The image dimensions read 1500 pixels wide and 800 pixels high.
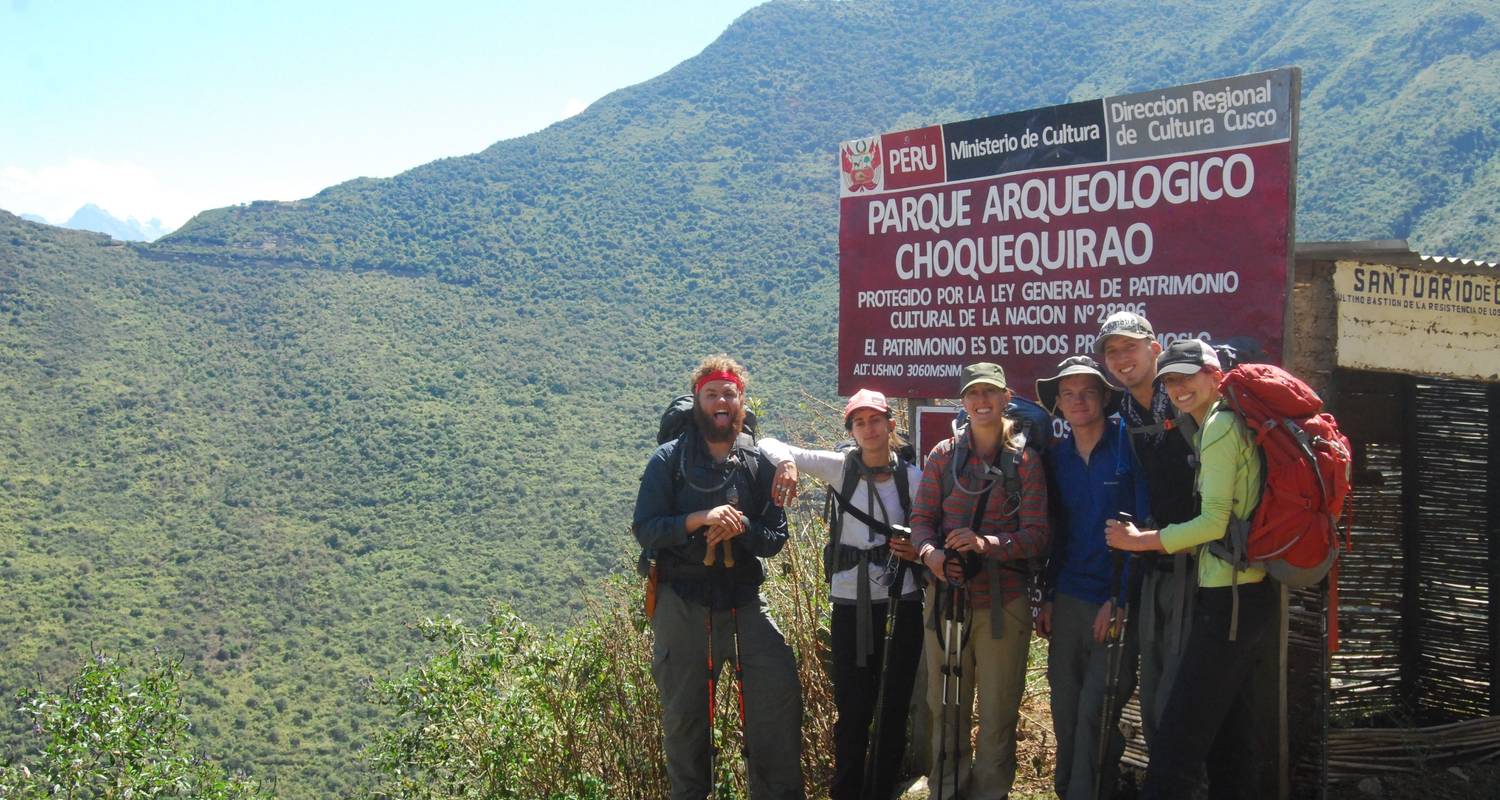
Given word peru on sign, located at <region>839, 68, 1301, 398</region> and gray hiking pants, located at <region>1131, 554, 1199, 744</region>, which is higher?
word peru on sign, located at <region>839, 68, 1301, 398</region>

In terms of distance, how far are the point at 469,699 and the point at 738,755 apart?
2.55m

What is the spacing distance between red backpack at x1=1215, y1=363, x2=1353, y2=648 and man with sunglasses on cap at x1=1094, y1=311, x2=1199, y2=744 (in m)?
→ 0.22

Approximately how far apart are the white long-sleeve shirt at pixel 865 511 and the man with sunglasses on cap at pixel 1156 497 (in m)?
0.81

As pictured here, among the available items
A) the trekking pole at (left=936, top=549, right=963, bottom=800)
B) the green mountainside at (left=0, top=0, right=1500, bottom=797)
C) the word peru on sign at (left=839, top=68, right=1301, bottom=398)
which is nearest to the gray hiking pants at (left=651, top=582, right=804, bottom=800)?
the trekking pole at (left=936, top=549, right=963, bottom=800)

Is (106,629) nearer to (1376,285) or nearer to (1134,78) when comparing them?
(1376,285)

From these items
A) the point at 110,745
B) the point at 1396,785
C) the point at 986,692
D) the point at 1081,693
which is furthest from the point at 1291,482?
the point at 110,745

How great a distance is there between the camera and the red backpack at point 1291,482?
2916 millimetres

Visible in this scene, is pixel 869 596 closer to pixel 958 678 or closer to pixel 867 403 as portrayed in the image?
pixel 958 678

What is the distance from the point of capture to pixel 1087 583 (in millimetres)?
3465

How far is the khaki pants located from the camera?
11.9 ft

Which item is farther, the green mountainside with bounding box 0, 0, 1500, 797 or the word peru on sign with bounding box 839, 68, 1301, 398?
the green mountainside with bounding box 0, 0, 1500, 797

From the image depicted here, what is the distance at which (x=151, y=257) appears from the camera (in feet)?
180

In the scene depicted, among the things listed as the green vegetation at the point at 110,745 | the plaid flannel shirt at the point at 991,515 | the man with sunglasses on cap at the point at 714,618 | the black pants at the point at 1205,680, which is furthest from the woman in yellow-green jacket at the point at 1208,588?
the green vegetation at the point at 110,745

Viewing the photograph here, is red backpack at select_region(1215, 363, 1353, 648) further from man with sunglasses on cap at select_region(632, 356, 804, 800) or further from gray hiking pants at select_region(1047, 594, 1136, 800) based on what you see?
man with sunglasses on cap at select_region(632, 356, 804, 800)
